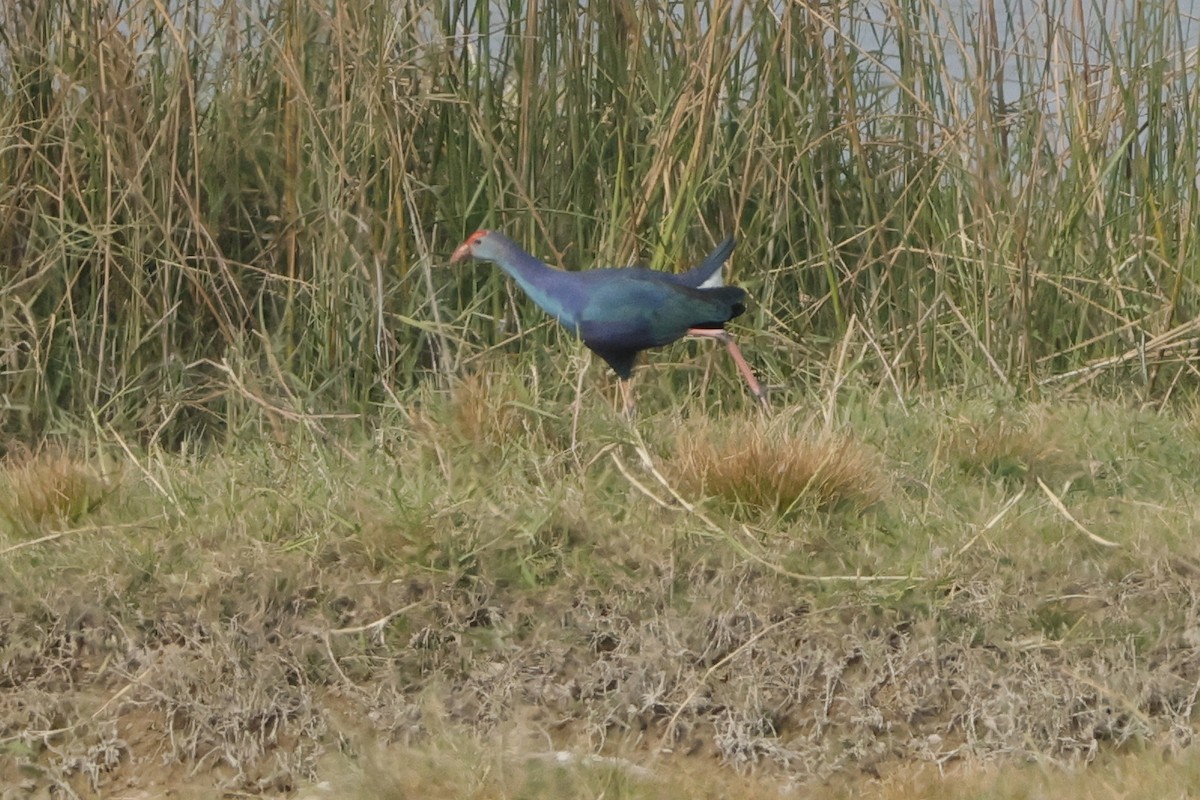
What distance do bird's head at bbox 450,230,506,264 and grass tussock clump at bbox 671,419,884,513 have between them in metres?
0.74

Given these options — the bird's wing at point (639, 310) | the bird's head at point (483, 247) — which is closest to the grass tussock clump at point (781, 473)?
the bird's wing at point (639, 310)

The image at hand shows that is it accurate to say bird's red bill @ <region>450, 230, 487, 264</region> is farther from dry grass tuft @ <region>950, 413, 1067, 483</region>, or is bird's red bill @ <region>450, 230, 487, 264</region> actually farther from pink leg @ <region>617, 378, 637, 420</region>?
dry grass tuft @ <region>950, 413, 1067, 483</region>

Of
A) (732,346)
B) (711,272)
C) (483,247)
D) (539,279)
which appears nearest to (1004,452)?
(732,346)

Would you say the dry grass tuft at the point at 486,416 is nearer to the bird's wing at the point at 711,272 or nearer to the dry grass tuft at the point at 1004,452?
the bird's wing at the point at 711,272

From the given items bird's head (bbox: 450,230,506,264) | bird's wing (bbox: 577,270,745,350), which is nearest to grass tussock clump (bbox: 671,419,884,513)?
bird's wing (bbox: 577,270,745,350)

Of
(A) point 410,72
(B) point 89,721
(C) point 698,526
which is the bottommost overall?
(B) point 89,721

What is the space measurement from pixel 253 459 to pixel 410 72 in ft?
3.68

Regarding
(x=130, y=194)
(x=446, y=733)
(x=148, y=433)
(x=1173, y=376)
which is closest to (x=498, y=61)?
(x=130, y=194)

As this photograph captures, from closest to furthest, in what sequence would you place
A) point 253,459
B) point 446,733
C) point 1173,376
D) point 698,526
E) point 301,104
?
point 446,733, point 698,526, point 253,459, point 301,104, point 1173,376

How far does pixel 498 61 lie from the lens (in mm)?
3932

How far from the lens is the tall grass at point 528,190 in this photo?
12.3 feet

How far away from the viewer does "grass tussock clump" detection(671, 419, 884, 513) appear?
2820mm

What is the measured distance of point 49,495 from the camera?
9.67 feet

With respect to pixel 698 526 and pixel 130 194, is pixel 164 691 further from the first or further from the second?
pixel 130 194
